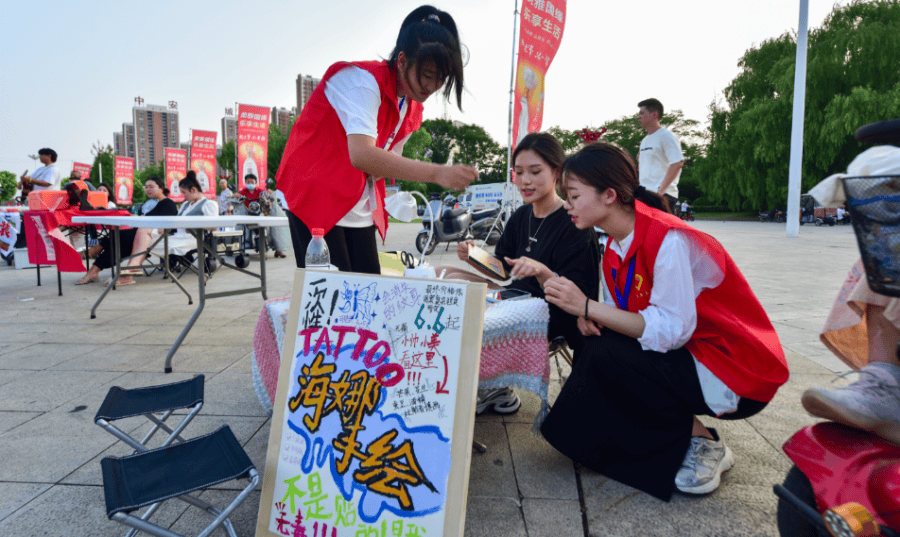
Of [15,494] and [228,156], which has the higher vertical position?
[228,156]

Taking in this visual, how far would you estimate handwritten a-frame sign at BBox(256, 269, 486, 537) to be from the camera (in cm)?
123

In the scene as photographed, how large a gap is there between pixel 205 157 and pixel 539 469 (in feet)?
59.8

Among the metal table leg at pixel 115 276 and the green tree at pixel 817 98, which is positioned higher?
the green tree at pixel 817 98

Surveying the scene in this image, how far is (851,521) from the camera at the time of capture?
38.3 inches

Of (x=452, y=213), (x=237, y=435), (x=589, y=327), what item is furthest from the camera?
(x=452, y=213)

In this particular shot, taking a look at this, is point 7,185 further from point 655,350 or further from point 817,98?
point 817,98

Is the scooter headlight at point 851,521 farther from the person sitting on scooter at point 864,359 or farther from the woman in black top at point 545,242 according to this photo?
the woman in black top at point 545,242

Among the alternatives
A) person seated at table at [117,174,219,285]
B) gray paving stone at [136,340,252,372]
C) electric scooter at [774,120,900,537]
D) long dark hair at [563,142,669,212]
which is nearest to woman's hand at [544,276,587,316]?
long dark hair at [563,142,669,212]

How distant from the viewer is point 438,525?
120cm

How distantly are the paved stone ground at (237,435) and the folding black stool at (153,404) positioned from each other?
278 millimetres

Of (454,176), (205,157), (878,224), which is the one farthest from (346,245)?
(205,157)

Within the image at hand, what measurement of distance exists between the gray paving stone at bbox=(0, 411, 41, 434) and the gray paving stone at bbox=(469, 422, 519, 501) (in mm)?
2121

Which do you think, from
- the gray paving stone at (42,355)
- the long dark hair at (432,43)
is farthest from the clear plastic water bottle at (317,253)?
the gray paving stone at (42,355)

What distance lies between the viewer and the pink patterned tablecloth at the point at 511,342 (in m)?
1.71
